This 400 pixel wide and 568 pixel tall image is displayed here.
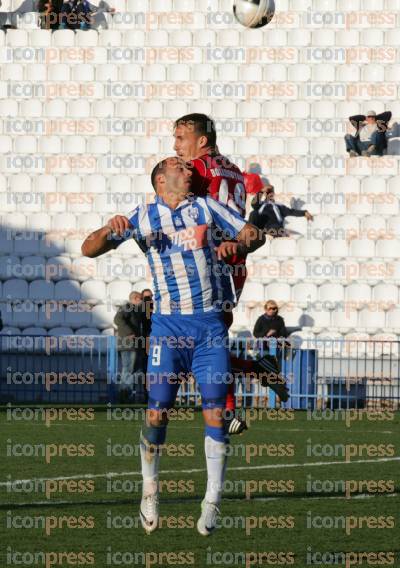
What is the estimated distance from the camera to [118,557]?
22.9ft

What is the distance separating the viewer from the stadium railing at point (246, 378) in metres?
21.2

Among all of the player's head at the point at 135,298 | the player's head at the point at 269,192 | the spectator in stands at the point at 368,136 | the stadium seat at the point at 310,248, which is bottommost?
the player's head at the point at 135,298

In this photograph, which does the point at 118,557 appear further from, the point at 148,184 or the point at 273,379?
the point at 148,184

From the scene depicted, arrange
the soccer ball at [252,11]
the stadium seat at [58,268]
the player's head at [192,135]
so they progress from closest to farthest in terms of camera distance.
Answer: the player's head at [192,135], the soccer ball at [252,11], the stadium seat at [58,268]

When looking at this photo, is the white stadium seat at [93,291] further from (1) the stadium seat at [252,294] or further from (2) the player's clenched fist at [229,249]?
(2) the player's clenched fist at [229,249]

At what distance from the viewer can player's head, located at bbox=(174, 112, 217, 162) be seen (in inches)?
339

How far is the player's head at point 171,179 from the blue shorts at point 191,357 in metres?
0.71

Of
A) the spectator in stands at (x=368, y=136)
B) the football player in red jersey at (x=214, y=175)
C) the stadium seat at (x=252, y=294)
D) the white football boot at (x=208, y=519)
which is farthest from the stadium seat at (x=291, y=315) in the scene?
the white football boot at (x=208, y=519)

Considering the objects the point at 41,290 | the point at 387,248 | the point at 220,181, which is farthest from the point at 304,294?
the point at 220,181

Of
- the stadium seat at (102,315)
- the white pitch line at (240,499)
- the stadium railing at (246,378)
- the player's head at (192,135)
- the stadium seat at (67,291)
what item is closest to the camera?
the player's head at (192,135)

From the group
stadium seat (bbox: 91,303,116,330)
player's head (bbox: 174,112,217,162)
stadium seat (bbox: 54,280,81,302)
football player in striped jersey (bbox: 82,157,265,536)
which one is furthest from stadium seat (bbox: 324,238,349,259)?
football player in striped jersey (bbox: 82,157,265,536)

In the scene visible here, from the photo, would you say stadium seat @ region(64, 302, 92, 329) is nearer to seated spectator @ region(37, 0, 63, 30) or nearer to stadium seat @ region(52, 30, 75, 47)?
stadium seat @ region(52, 30, 75, 47)

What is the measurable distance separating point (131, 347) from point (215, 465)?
13.7 metres

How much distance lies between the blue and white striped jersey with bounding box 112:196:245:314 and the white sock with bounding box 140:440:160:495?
0.81m
